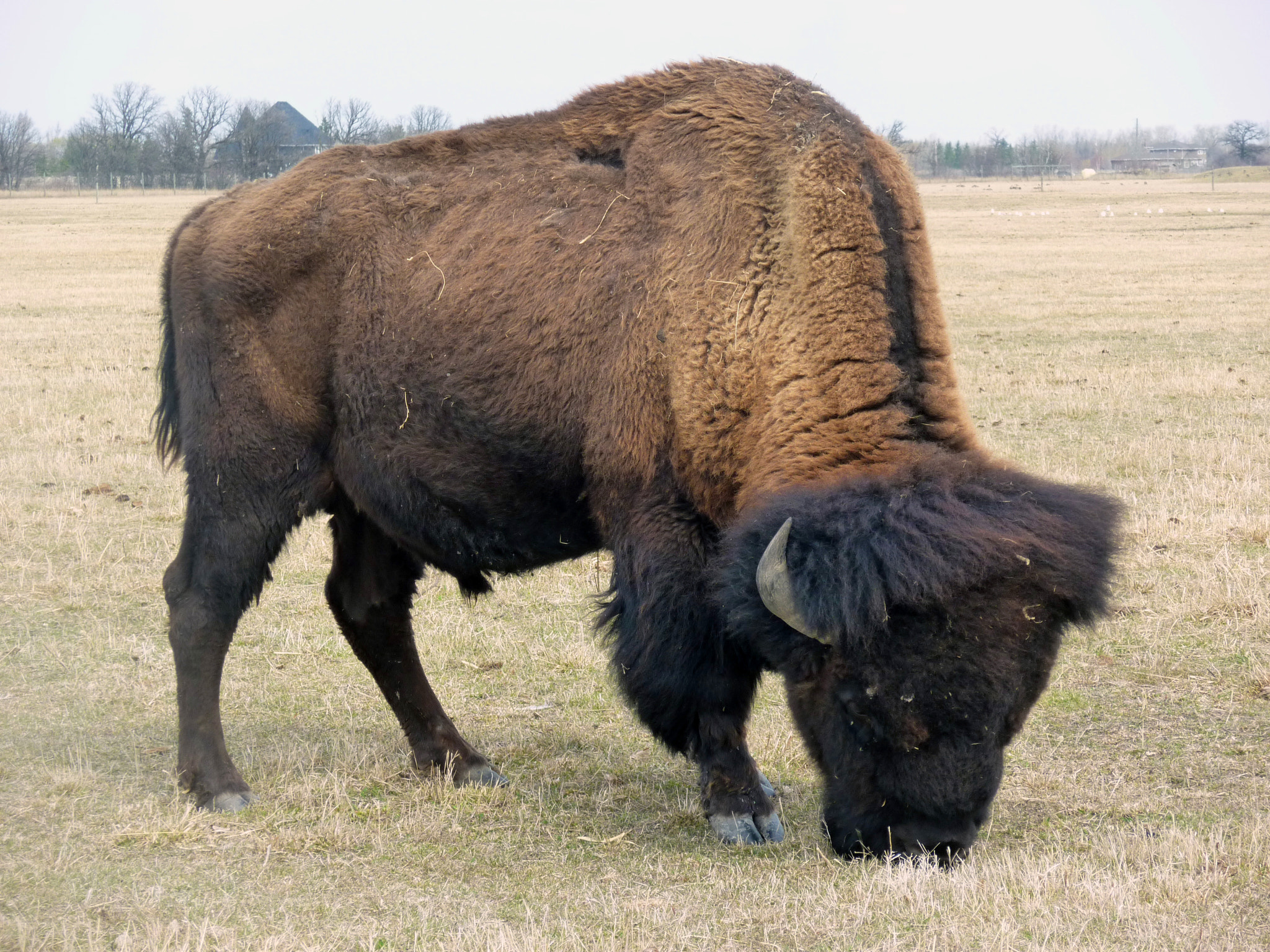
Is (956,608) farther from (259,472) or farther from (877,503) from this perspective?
(259,472)

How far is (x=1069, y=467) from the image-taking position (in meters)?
9.53

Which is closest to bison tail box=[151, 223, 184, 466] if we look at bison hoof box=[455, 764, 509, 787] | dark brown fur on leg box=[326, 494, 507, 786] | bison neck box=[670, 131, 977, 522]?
dark brown fur on leg box=[326, 494, 507, 786]

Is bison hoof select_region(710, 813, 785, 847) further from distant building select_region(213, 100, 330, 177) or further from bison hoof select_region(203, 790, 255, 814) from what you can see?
distant building select_region(213, 100, 330, 177)

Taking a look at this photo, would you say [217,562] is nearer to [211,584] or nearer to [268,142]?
[211,584]

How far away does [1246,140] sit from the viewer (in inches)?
4205

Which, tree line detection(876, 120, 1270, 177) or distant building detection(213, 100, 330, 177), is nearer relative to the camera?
distant building detection(213, 100, 330, 177)

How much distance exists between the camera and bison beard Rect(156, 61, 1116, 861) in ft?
11.9

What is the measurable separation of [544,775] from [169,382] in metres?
2.36

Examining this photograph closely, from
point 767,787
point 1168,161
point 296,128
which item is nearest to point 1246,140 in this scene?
point 1168,161

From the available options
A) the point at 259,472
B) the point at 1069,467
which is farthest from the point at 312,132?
the point at 259,472

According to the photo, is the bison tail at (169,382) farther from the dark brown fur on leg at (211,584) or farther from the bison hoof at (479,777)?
the bison hoof at (479,777)

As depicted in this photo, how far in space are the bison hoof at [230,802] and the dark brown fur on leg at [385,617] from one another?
735mm

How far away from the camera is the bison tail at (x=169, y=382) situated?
5.36 meters

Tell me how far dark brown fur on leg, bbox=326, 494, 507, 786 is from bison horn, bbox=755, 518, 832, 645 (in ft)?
6.65
